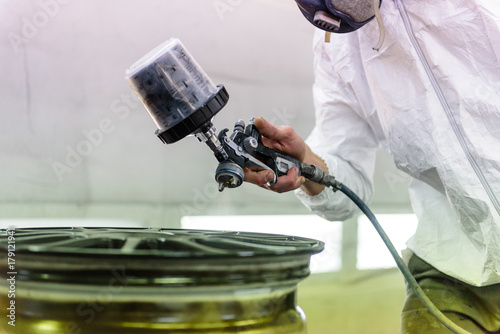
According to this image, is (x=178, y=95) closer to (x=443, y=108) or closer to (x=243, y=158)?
(x=243, y=158)

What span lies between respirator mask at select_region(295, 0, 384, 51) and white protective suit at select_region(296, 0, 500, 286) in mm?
54

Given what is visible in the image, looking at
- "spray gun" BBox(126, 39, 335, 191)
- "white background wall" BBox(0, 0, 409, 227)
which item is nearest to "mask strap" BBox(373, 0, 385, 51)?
"spray gun" BBox(126, 39, 335, 191)

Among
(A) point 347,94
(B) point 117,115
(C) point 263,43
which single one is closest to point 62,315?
(A) point 347,94

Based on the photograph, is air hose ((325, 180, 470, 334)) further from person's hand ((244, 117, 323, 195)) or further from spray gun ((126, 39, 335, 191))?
spray gun ((126, 39, 335, 191))

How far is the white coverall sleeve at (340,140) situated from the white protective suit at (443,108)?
5 cm

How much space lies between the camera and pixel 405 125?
771 mm

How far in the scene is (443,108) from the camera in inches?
28.4

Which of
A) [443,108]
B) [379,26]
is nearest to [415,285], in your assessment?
[443,108]

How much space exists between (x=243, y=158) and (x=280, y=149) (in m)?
0.16

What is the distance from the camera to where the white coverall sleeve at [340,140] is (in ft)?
3.13

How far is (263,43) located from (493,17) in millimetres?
A: 1017

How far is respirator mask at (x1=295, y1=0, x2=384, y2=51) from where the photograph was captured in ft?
2.23

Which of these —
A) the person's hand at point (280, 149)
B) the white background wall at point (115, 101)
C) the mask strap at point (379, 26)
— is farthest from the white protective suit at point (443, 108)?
the white background wall at point (115, 101)

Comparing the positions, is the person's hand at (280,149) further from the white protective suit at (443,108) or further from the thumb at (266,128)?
the white protective suit at (443,108)
